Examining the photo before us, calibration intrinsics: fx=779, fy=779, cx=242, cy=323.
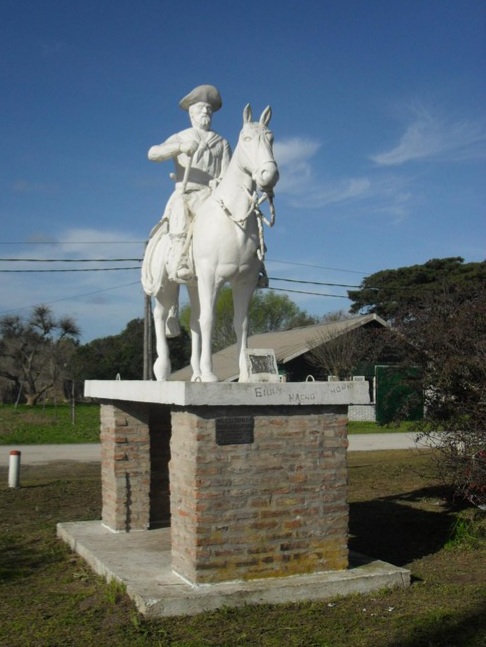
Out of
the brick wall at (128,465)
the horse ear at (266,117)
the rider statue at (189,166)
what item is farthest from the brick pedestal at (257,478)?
the horse ear at (266,117)

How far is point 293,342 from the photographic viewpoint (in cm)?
3000

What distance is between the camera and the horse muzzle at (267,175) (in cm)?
650

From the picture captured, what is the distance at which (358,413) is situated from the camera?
29.8 meters

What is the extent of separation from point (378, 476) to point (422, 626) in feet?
27.5

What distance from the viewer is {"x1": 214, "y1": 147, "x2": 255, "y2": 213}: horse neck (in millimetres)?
6895

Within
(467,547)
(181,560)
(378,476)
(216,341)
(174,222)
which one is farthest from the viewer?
(216,341)

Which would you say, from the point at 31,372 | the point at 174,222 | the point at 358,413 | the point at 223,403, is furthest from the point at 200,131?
the point at 31,372

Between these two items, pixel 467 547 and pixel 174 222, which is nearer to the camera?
pixel 174 222

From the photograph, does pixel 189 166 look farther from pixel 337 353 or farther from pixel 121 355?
pixel 121 355

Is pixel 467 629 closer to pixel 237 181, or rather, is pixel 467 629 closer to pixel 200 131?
pixel 237 181

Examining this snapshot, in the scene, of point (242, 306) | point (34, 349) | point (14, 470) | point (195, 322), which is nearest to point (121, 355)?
point (34, 349)

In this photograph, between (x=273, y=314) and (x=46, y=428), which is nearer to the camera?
(x=46, y=428)

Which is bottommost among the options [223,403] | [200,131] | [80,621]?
[80,621]

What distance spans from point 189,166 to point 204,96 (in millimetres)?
827
